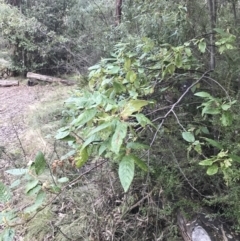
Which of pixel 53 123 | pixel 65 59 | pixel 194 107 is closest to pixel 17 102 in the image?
pixel 65 59

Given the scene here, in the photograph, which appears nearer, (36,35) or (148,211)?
(148,211)

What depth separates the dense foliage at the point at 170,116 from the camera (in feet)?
4.00

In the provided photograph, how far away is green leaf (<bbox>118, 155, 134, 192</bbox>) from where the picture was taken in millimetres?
1035

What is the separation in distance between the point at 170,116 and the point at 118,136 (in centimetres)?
112

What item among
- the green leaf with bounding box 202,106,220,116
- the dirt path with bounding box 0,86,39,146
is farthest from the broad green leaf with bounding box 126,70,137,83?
the dirt path with bounding box 0,86,39,146

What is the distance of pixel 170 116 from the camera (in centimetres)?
211

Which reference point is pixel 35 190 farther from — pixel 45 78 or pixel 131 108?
pixel 45 78

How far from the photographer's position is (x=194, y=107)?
2.16 metres

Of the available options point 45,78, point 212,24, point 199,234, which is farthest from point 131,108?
point 45,78

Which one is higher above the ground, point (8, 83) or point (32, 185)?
point (32, 185)

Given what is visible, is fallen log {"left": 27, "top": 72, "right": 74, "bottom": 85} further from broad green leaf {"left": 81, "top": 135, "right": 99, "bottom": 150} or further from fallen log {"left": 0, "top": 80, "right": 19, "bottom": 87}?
broad green leaf {"left": 81, "top": 135, "right": 99, "bottom": 150}

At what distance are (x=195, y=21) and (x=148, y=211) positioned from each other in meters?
1.46

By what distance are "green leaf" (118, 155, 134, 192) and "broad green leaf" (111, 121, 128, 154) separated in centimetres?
7

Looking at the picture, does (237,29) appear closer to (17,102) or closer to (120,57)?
(120,57)
